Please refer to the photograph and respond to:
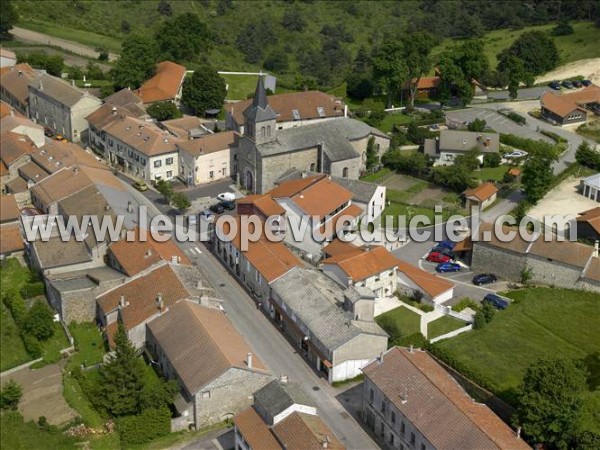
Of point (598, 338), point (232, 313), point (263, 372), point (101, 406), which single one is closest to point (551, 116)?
point (598, 338)

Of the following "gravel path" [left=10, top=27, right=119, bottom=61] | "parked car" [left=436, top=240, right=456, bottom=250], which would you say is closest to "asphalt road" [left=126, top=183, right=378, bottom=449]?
"parked car" [left=436, top=240, right=456, bottom=250]

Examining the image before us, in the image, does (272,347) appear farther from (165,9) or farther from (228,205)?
(165,9)

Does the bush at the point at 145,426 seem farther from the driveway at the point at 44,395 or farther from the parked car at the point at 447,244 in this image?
the parked car at the point at 447,244

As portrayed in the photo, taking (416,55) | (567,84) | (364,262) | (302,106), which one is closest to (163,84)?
(302,106)

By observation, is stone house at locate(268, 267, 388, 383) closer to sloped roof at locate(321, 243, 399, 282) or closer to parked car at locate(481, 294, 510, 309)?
sloped roof at locate(321, 243, 399, 282)

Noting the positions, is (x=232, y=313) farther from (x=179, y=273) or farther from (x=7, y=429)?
(x=7, y=429)

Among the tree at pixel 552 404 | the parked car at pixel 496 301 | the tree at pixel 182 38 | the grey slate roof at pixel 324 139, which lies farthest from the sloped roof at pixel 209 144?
the tree at pixel 552 404

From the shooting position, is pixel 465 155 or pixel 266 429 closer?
pixel 266 429
